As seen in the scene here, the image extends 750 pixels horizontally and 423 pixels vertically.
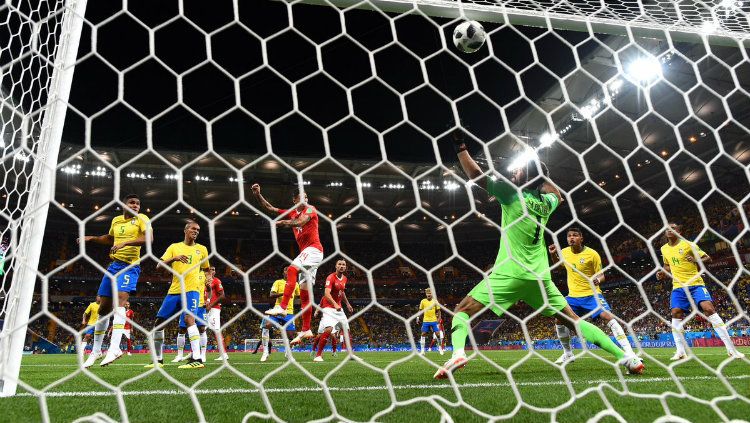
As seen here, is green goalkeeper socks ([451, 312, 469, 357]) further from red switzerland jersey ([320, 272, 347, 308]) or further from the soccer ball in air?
red switzerland jersey ([320, 272, 347, 308])

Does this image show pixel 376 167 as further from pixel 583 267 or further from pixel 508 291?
pixel 583 267

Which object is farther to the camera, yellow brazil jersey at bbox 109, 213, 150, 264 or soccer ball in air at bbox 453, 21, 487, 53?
yellow brazil jersey at bbox 109, 213, 150, 264

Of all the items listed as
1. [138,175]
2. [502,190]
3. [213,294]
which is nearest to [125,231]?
[213,294]

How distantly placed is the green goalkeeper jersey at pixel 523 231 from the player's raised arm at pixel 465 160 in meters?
0.17

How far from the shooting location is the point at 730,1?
3881 mm

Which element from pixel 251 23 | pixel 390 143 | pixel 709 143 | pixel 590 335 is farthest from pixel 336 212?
pixel 590 335

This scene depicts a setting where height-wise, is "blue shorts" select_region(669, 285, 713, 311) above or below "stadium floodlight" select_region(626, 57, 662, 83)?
below

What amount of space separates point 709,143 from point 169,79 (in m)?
20.2

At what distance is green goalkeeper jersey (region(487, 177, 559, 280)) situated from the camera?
11.0ft

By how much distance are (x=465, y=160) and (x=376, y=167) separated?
2.77ft

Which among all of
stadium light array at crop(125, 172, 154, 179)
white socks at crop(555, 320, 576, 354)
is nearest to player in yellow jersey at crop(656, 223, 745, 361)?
white socks at crop(555, 320, 576, 354)

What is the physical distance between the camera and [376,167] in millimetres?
2475

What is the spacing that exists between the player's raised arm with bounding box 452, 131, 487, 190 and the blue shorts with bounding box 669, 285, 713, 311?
4.42 meters

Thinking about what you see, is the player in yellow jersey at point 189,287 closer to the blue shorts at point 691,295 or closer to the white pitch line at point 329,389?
the white pitch line at point 329,389
